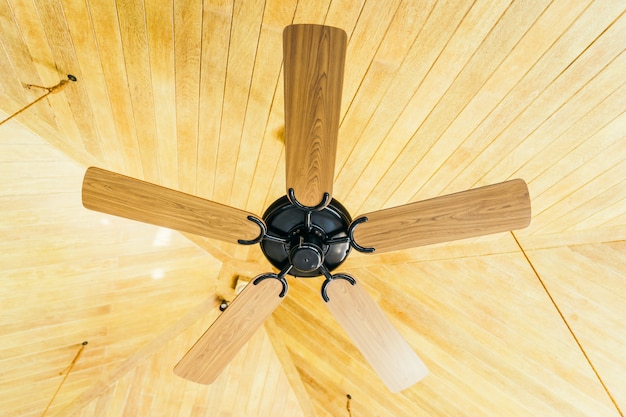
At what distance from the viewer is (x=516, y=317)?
211 cm

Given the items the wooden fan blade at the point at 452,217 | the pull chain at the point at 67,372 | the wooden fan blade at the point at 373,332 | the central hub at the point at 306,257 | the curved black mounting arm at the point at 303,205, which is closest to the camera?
the wooden fan blade at the point at 452,217

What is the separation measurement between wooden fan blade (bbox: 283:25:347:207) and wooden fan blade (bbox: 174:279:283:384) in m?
0.47

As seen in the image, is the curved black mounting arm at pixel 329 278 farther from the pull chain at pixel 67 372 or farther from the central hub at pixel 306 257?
the pull chain at pixel 67 372

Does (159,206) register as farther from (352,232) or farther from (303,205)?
(352,232)

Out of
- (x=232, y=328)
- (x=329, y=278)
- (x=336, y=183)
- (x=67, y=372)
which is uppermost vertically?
(x=336, y=183)

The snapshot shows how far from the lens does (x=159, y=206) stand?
123 cm

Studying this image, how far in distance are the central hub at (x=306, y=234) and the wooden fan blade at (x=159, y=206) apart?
131 mm

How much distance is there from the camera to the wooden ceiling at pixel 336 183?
1398mm

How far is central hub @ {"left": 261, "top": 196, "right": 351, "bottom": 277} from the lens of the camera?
136cm

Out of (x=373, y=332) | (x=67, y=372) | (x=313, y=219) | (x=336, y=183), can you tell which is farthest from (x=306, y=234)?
(x=67, y=372)

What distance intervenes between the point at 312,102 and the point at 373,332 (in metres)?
0.94

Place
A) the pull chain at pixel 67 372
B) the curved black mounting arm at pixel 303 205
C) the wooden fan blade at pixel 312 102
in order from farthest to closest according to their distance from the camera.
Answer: the pull chain at pixel 67 372, the curved black mounting arm at pixel 303 205, the wooden fan blade at pixel 312 102

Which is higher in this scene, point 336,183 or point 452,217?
point 336,183

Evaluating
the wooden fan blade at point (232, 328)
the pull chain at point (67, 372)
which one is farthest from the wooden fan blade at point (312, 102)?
the pull chain at point (67, 372)
